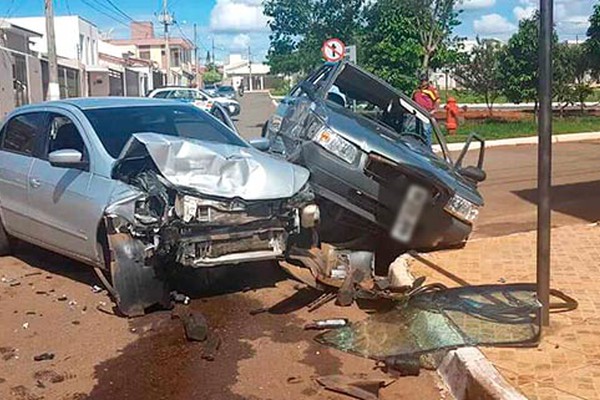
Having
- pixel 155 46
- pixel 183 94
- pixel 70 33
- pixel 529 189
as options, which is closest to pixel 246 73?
pixel 155 46

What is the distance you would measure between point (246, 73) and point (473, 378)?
135 m

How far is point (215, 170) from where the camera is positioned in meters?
6.14

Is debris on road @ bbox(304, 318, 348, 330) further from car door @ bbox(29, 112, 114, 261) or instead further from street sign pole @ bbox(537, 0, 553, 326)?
car door @ bbox(29, 112, 114, 261)

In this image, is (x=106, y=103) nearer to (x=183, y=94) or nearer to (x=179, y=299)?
(x=179, y=299)

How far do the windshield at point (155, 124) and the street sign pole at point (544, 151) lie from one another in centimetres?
327

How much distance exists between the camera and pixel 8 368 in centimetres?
518

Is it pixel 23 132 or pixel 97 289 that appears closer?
pixel 97 289

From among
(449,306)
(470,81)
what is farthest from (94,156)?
(470,81)

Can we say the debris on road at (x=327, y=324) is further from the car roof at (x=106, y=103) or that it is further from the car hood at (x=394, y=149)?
the car roof at (x=106, y=103)

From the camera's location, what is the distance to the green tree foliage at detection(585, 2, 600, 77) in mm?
26205

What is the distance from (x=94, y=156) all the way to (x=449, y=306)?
3.29 m

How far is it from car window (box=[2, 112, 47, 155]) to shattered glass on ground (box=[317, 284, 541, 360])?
384cm

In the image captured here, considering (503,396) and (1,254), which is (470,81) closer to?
(1,254)

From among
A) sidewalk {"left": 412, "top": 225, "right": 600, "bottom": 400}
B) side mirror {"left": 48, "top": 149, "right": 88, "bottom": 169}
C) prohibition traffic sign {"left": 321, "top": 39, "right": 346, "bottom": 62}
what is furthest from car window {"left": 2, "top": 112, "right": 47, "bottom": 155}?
prohibition traffic sign {"left": 321, "top": 39, "right": 346, "bottom": 62}
